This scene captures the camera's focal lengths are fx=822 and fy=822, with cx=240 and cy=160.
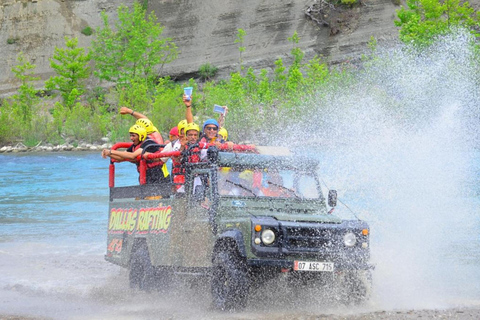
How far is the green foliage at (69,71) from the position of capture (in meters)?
84.6

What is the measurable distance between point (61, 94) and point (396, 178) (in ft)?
193

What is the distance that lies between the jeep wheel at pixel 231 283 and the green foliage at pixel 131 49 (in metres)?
77.0

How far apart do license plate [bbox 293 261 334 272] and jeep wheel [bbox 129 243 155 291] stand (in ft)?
8.44

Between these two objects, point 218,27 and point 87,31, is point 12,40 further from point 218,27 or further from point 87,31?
point 218,27

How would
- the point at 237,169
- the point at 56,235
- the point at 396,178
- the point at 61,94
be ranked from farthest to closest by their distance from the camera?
the point at 61,94 → the point at 396,178 → the point at 56,235 → the point at 237,169

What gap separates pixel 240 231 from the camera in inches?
375

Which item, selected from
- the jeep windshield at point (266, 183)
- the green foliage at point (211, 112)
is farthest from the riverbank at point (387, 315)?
the green foliage at point (211, 112)

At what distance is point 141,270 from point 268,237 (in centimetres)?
281

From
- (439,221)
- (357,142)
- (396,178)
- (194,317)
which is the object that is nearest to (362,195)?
(396,178)

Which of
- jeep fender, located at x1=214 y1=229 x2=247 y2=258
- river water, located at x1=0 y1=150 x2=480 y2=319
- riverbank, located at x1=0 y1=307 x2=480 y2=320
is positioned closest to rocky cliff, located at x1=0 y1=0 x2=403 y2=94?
river water, located at x1=0 y1=150 x2=480 y2=319

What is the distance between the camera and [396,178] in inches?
1288

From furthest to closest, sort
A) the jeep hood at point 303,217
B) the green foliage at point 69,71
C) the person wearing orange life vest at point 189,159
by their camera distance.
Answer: the green foliage at point 69,71, the person wearing orange life vest at point 189,159, the jeep hood at point 303,217

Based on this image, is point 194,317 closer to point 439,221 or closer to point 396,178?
point 439,221

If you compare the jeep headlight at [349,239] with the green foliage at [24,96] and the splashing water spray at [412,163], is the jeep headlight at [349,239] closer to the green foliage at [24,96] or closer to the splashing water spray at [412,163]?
the splashing water spray at [412,163]
